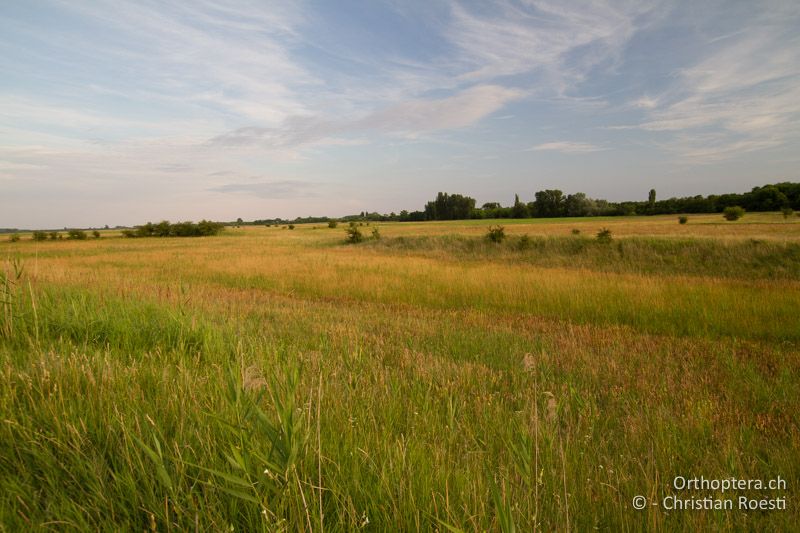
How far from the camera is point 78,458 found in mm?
1915

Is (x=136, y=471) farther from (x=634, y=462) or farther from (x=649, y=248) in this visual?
(x=649, y=248)

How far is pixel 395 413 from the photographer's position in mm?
3209

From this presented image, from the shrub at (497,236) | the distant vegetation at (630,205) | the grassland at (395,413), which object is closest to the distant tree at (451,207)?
the distant vegetation at (630,205)

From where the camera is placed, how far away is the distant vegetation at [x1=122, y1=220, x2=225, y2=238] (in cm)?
8075

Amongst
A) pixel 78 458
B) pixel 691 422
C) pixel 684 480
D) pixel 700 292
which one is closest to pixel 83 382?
pixel 78 458

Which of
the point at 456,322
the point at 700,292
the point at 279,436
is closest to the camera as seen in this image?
the point at 279,436

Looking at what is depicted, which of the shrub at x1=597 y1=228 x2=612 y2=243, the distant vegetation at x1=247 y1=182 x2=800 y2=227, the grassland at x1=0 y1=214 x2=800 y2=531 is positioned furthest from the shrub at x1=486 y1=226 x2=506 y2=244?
the distant vegetation at x1=247 y1=182 x2=800 y2=227

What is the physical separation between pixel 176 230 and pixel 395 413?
92.9 meters

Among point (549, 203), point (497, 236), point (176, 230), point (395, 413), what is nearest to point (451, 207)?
point (549, 203)

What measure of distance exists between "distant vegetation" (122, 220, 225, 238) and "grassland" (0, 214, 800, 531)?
80.0 meters

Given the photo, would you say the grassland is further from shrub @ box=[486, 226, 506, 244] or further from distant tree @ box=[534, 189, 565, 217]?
distant tree @ box=[534, 189, 565, 217]

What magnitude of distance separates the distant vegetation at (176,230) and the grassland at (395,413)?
80.0 m

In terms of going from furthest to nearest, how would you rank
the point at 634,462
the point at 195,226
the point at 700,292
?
the point at 195,226, the point at 700,292, the point at 634,462

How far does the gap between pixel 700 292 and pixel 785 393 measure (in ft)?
28.1
